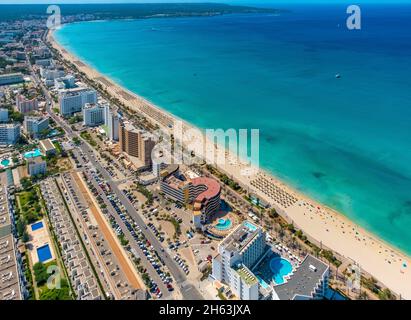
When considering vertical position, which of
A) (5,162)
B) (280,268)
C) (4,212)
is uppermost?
(5,162)

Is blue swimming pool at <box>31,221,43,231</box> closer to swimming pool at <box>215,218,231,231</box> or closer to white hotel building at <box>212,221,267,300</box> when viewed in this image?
swimming pool at <box>215,218,231,231</box>

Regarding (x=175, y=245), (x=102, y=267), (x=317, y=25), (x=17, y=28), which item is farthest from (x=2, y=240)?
(x=317, y=25)

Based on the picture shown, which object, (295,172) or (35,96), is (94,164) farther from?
(35,96)

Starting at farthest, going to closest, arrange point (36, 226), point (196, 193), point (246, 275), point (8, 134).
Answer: point (8, 134)
point (196, 193)
point (36, 226)
point (246, 275)

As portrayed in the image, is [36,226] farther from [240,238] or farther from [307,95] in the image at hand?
[307,95]

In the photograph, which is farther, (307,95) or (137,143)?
(307,95)

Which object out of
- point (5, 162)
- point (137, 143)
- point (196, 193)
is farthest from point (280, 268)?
point (5, 162)
